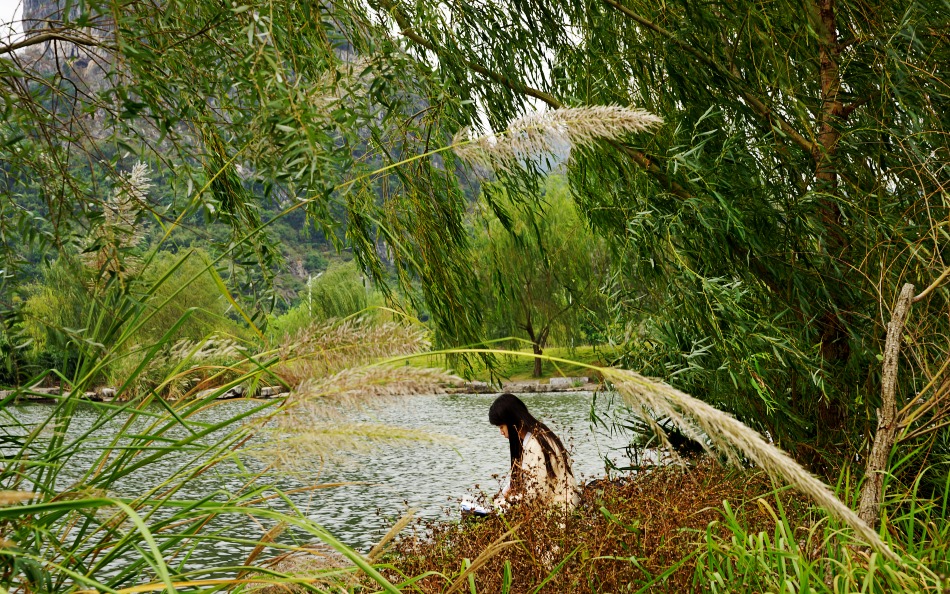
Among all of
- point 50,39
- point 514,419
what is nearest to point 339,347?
point 50,39

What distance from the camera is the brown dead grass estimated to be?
3133 millimetres

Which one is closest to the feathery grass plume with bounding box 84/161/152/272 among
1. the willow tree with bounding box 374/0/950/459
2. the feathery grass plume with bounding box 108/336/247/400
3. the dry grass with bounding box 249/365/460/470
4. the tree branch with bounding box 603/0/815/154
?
the feathery grass plume with bounding box 108/336/247/400

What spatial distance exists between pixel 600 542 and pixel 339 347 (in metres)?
1.71

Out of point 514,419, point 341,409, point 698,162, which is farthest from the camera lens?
point 514,419

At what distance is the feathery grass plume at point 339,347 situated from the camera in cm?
A: 185

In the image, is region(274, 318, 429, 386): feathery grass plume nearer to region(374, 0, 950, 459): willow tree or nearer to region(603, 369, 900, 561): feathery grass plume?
region(603, 369, 900, 561): feathery grass plume

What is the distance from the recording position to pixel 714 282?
4.02m

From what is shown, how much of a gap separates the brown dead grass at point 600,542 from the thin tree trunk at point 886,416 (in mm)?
350

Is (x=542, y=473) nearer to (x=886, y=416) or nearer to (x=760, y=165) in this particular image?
(x=760, y=165)

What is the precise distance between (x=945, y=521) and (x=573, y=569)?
1.48 metres

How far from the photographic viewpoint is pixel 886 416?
2762 mm

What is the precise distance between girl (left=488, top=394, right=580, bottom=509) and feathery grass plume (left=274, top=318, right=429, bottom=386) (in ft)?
5.50

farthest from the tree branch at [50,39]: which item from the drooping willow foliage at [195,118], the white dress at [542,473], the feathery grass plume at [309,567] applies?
the white dress at [542,473]

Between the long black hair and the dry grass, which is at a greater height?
the dry grass
